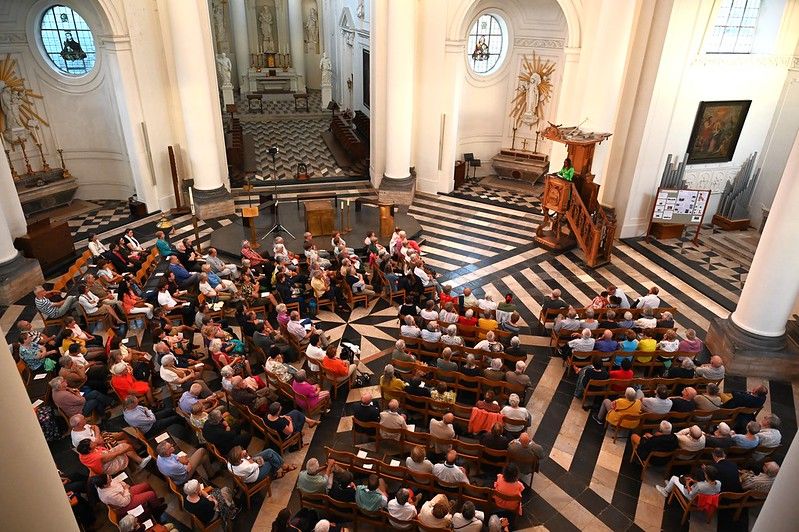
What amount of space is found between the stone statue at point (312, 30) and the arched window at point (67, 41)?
1550 cm

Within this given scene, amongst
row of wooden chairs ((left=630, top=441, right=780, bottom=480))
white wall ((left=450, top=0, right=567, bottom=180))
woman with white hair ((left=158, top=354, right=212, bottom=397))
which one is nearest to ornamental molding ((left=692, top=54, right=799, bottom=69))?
white wall ((left=450, top=0, right=567, bottom=180))

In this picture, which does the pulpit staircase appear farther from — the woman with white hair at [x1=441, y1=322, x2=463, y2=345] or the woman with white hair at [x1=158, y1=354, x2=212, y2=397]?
the woman with white hair at [x1=158, y1=354, x2=212, y2=397]

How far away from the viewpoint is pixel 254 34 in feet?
92.2

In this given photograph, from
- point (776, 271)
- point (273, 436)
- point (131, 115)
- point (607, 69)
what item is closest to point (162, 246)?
point (131, 115)

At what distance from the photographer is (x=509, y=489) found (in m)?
5.87

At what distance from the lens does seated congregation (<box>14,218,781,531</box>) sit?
593 centimetres

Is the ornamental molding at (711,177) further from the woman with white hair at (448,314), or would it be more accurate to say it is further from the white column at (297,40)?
the white column at (297,40)

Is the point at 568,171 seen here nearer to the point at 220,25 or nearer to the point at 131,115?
the point at 131,115

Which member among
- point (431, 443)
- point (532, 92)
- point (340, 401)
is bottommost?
point (340, 401)

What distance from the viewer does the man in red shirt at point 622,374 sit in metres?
7.93

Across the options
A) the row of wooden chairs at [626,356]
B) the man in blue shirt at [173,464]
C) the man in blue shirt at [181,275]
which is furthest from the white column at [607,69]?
the man in blue shirt at [173,464]

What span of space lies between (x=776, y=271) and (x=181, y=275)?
10501 mm

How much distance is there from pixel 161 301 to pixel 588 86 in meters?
11.6

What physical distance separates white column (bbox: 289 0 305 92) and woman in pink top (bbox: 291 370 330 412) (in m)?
24.7
